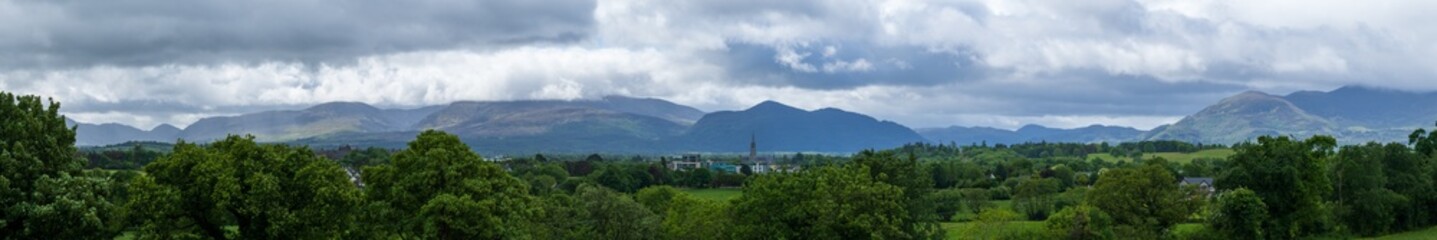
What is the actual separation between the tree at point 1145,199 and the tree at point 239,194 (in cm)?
4396

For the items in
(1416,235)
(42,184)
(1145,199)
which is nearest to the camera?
(42,184)

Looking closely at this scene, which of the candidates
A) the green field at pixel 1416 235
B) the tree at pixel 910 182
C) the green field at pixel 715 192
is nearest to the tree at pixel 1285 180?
the green field at pixel 1416 235

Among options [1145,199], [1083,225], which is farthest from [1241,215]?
[1083,225]

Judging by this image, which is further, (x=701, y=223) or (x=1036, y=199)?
(x=1036, y=199)

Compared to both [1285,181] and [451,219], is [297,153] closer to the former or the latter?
[451,219]

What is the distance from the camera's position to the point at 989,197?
12325 cm

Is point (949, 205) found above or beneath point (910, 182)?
beneath

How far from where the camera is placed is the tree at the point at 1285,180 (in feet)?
190

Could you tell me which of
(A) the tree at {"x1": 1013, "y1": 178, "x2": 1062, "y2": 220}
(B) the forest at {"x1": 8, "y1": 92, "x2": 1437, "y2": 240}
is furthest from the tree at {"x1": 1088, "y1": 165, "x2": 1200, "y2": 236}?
(A) the tree at {"x1": 1013, "y1": 178, "x2": 1062, "y2": 220}

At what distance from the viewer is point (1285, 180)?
189 ft

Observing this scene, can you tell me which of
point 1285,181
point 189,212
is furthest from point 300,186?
point 1285,181

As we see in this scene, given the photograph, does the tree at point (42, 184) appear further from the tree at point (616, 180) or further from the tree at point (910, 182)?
the tree at point (616, 180)

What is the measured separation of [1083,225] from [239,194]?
41968 millimetres

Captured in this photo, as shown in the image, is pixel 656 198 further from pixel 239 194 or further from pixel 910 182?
pixel 239 194
